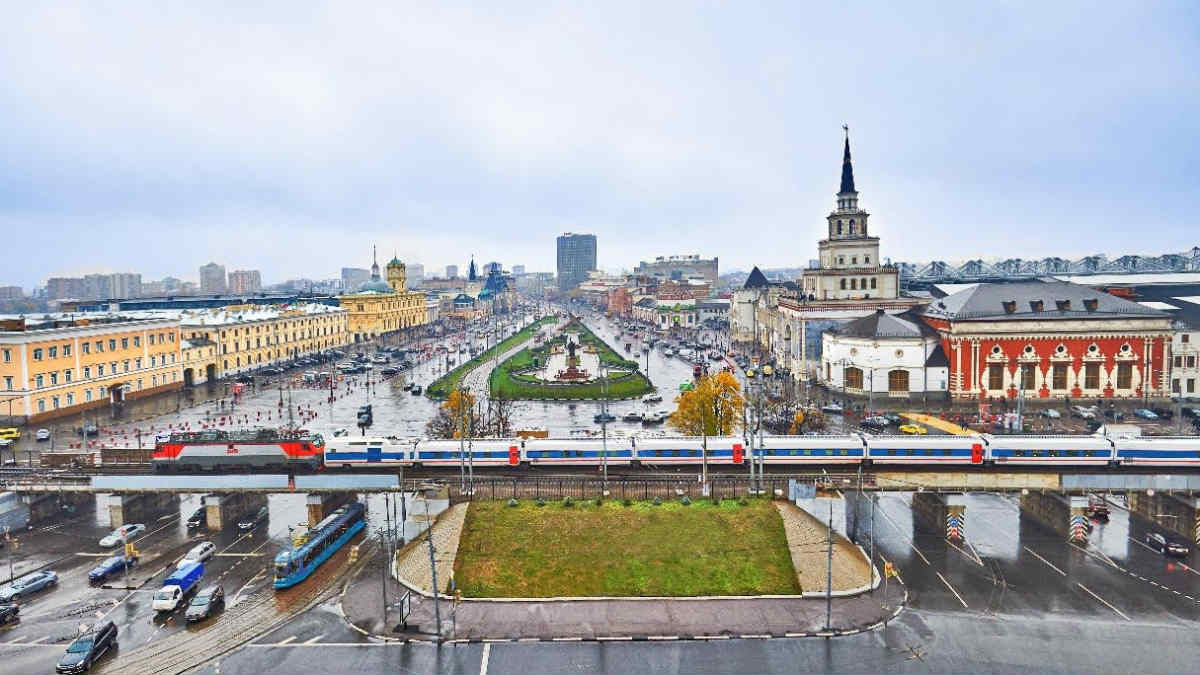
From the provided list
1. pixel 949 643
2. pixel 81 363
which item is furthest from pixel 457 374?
pixel 949 643

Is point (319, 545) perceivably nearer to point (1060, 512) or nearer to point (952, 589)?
point (952, 589)

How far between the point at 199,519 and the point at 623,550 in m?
21.5

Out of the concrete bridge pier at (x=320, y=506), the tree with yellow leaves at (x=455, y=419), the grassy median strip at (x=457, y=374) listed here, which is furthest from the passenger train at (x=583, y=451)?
the grassy median strip at (x=457, y=374)

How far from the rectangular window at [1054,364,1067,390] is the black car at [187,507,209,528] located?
6132cm

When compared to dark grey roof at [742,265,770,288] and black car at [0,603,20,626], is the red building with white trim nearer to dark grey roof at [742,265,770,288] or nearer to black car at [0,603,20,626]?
black car at [0,603,20,626]

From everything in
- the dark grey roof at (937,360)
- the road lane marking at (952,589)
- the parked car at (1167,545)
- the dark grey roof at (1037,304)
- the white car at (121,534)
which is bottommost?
the road lane marking at (952,589)

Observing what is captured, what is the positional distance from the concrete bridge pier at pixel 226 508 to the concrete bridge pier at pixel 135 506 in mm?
3366

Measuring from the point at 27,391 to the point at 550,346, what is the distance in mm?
67162

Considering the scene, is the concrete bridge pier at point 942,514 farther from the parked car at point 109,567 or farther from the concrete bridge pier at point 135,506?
the concrete bridge pier at point 135,506

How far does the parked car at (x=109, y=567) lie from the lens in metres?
31.6

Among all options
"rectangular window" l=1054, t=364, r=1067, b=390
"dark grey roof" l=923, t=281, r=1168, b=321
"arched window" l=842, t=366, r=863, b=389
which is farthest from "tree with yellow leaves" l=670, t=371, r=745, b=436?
"rectangular window" l=1054, t=364, r=1067, b=390

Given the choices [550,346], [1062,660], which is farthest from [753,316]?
[1062,660]

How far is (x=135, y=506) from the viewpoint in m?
39.9

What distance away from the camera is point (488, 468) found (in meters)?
40.9
